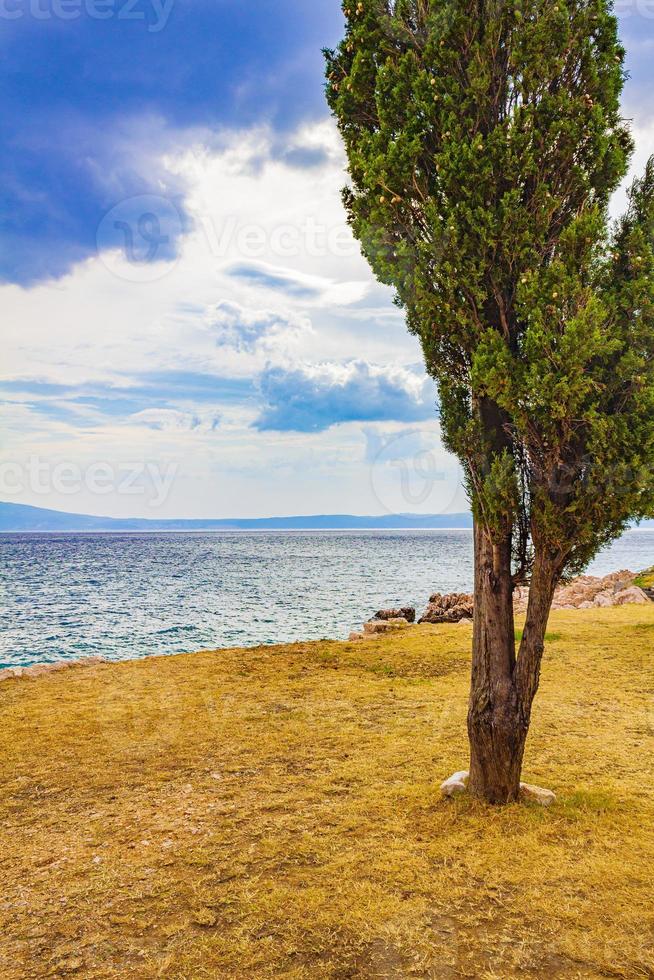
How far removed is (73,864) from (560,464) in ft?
21.8

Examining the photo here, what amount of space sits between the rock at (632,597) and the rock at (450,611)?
21.1 feet

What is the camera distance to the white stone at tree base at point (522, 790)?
7.43 m

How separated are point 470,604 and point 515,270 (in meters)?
23.0

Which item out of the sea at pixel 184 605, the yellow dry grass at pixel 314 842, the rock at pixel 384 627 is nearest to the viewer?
the yellow dry grass at pixel 314 842

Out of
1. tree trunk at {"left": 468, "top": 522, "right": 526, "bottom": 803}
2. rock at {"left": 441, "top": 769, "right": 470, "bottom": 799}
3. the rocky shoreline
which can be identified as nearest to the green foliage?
tree trunk at {"left": 468, "top": 522, "right": 526, "bottom": 803}

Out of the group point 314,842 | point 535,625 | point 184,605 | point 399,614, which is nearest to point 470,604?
point 399,614

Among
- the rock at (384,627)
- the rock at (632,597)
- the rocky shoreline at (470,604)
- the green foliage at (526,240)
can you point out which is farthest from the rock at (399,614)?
the green foliage at (526,240)

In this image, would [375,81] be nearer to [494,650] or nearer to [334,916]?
[494,650]

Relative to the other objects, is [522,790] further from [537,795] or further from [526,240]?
[526,240]

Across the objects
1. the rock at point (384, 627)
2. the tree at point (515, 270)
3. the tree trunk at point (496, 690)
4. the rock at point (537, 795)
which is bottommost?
the rock at point (384, 627)

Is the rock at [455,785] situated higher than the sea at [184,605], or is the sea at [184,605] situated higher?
the rock at [455,785]

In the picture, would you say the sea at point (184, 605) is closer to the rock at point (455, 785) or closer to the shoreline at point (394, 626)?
the shoreline at point (394, 626)

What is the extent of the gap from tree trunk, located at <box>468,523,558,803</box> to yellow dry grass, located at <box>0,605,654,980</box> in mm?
413

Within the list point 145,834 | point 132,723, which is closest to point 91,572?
point 132,723
